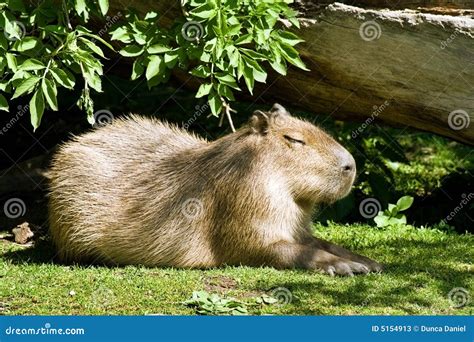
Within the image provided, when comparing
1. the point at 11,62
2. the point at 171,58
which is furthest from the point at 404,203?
the point at 11,62

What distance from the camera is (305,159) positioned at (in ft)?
22.8

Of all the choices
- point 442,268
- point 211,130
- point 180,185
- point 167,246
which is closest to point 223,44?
point 180,185

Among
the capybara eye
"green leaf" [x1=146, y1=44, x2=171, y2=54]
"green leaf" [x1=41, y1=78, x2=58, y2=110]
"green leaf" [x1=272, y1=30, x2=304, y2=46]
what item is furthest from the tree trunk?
"green leaf" [x1=41, y1=78, x2=58, y2=110]

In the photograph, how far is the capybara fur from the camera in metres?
6.85

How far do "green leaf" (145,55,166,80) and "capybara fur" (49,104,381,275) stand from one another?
0.66m

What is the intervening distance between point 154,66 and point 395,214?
105 inches

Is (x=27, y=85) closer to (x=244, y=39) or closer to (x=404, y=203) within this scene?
(x=244, y=39)

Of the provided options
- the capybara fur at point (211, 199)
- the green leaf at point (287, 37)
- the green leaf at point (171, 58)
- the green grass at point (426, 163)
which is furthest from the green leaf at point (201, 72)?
the green grass at point (426, 163)

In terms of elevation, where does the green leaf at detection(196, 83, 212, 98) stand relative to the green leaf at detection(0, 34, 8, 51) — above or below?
above

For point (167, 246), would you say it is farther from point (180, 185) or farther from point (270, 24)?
point (270, 24)

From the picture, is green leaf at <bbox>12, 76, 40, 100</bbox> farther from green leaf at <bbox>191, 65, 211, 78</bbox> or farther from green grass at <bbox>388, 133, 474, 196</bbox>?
green grass at <bbox>388, 133, 474, 196</bbox>

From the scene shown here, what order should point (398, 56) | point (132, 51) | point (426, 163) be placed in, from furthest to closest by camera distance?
point (426, 163)
point (398, 56)
point (132, 51)

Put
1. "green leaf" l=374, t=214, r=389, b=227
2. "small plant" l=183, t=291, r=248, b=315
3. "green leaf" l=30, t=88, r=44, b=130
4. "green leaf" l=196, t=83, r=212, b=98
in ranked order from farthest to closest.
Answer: "green leaf" l=374, t=214, r=389, b=227, "green leaf" l=196, t=83, r=212, b=98, "green leaf" l=30, t=88, r=44, b=130, "small plant" l=183, t=291, r=248, b=315

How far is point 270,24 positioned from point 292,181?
1.28m
